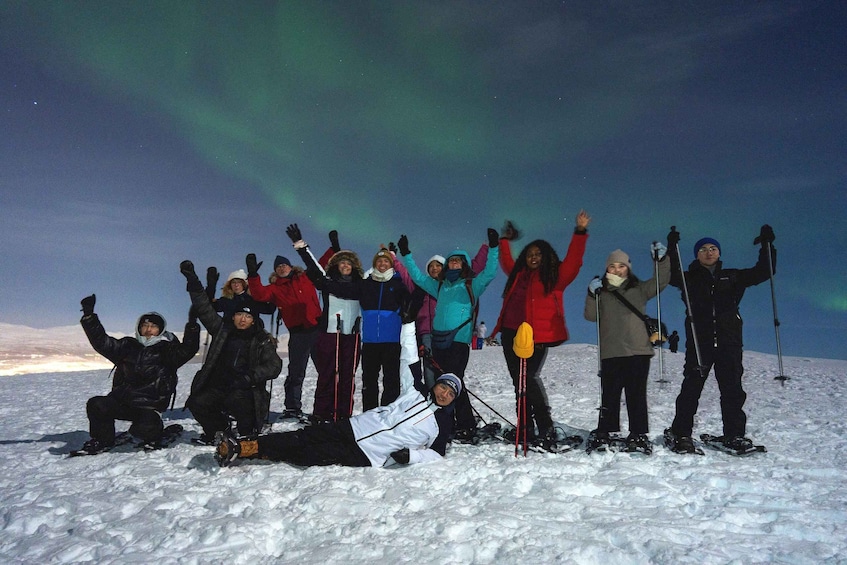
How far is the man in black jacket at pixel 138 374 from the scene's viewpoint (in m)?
5.89

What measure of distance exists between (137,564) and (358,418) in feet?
8.48

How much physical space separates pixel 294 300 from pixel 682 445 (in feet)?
19.9

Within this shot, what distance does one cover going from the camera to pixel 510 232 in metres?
6.59

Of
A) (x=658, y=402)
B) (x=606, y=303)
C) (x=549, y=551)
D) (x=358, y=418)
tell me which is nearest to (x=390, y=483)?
(x=358, y=418)

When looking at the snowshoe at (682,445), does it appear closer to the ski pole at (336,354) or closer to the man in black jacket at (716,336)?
the man in black jacket at (716,336)

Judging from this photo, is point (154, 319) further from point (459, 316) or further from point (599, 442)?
point (599, 442)

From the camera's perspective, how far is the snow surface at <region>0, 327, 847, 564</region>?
3.40 m

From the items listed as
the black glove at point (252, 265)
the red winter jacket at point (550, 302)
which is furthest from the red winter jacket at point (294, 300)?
the red winter jacket at point (550, 302)

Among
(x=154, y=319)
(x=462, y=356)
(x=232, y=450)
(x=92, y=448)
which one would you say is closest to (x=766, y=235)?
(x=462, y=356)

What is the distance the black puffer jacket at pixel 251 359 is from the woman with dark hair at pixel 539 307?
9.18 ft

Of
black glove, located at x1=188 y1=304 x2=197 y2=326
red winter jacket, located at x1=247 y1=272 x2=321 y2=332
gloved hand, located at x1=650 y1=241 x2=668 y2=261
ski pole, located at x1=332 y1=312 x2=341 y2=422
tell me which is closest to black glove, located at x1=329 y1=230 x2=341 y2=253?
red winter jacket, located at x1=247 y1=272 x2=321 y2=332

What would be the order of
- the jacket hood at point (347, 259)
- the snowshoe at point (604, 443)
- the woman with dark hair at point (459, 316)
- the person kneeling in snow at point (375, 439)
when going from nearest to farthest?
the person kneeling in snow at point (375, 439)
the snowshoe at point (604, 443)
the woman with dark hair at point (459, 316)
the jacket hood at point (347, 259)

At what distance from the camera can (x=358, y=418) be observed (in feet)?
18.1

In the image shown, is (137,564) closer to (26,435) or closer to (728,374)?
(26,435)
